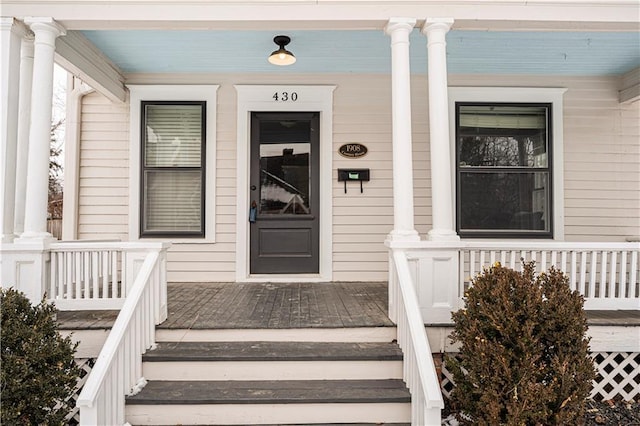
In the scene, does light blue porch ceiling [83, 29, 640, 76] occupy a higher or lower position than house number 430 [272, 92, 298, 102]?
higher

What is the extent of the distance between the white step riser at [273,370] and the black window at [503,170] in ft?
9.16

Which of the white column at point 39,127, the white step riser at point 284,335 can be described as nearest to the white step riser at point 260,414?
the white step riser at point 284,335

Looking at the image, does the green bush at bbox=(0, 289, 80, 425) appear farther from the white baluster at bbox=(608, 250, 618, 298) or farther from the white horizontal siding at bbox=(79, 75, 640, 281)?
the white baluster at bbox=(608, 250, 618, 298)

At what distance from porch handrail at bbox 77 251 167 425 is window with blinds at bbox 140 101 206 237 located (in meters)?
2.03

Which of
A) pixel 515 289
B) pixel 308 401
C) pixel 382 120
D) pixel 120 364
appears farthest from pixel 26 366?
pixel 382 120

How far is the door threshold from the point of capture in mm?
5160

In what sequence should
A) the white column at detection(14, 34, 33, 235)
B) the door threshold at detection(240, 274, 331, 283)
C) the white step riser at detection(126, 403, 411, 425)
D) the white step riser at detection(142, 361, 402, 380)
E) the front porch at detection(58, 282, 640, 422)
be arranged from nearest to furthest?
the white step riser at detection(126, 403, 411, 425) < the white step riser at detection(142, 361, 402, 380) < the front porch at detection(58, 282, 640, 422) < the white column at detection(14, 34, 33, 235) < the door threshold at detection(240, 274, 331, 283)

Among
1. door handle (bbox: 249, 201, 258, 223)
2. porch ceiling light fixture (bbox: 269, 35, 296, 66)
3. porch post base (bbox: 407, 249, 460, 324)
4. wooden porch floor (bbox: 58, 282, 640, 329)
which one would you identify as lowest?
wooden porch floor (bbox: 58, 282, 640, 329)

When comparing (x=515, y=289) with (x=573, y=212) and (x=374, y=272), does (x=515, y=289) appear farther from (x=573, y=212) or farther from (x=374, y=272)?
(x=573, y=212)

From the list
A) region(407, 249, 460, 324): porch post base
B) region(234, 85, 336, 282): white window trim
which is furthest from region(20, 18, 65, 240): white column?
region(407, 249, 460, 324): porch post base

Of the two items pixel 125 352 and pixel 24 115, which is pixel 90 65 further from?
pixel 125 352

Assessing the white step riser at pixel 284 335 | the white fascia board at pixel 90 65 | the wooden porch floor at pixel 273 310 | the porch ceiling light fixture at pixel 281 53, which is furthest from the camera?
the porch ceiling light fixture at pixel 281 53

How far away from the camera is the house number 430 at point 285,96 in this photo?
5.22 m

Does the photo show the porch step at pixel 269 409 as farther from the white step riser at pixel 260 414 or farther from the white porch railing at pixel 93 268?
the white porch railing at pixel 93 268
